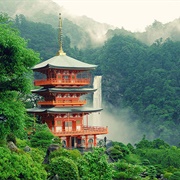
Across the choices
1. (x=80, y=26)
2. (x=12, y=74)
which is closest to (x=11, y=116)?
(x=12, y=74)

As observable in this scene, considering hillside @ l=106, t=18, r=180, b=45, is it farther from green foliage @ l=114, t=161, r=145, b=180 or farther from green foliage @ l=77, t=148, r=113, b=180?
green foliage @ l=77, t=148, r=113, b=180

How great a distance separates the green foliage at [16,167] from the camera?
32.7 feet

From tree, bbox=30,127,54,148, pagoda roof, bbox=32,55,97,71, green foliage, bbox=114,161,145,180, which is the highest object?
pagoda roof, bbox=32,55,97,71

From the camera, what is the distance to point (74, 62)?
2930 cm

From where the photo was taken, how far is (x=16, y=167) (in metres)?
10.2

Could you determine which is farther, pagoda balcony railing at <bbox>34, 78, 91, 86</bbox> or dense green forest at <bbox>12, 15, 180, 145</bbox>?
dense green forest at <bbox>12, 15, 180, 145</bbox>

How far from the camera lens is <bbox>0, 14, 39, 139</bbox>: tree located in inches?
457

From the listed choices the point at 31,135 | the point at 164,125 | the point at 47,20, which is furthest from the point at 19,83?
the point at 47,20

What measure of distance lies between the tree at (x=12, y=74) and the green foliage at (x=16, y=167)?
156 centimetres

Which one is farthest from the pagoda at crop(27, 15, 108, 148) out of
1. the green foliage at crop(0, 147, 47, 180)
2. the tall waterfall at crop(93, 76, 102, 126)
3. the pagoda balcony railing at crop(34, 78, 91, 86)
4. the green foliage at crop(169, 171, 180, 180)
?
the tall waterfall at crop(93, 76, 102, 126)

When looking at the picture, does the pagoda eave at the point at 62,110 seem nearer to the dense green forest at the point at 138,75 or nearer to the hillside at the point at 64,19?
the dense green forest at the point at 138,75

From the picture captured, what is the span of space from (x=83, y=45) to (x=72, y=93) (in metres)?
78.8

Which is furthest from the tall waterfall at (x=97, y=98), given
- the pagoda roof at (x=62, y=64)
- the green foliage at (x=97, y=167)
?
the green foliage at (x=97, y=167)

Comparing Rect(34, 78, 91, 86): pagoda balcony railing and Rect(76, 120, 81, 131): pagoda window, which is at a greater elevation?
Rect(34, 78, 91, 86): pagoda balcony railing
